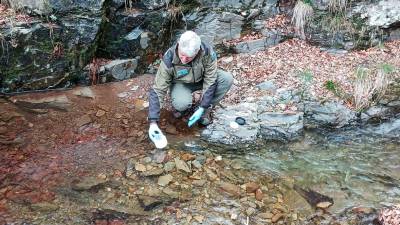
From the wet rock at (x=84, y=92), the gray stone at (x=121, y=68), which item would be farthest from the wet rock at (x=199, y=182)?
the gray stone at (x=121, y=68)

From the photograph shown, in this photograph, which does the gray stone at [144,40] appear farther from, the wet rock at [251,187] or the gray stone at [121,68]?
the wet rock at [251,187]

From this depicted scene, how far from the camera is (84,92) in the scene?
19.6 ft

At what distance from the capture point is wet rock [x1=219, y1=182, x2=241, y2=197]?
14.2ft

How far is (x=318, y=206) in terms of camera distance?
166 inches

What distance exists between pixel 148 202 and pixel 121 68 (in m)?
2.64

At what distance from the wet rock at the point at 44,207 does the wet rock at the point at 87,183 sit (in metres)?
0.31

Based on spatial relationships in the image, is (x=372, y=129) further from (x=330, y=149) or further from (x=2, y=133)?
(x=2, y=133)

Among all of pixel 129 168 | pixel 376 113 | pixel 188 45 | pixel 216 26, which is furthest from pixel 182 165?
pixel 216 26

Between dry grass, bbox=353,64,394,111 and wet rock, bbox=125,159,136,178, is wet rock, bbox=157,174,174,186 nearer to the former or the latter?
wet rock, bbox=125,159,136,178

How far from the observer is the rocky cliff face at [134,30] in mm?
5766

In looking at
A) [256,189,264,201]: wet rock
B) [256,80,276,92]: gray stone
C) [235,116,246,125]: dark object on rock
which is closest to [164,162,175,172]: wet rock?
[256,189,264,201]: wet rock

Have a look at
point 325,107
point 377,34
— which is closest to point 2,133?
point 325,107

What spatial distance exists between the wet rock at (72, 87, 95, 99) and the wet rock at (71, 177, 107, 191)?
1704 mm

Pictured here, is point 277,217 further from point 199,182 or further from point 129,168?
point 129,168
